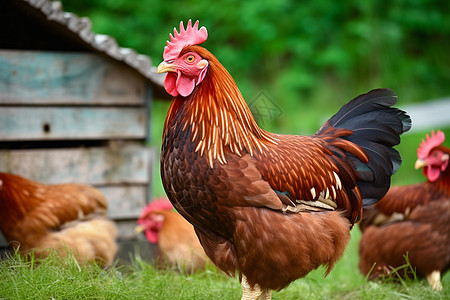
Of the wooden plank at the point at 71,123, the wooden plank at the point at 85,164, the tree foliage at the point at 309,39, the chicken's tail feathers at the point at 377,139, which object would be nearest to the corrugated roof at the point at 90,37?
the wooden plank at the point at 71,123

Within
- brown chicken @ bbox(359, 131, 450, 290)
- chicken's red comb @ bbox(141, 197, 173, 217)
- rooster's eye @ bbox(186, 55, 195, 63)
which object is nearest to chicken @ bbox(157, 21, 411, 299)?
rooster's eye @ bbox(186, 55, 195, 63)

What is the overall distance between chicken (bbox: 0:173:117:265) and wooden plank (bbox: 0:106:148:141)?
53cm

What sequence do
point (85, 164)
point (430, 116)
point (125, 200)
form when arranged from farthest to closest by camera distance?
point (430, 116), point (125, 200), point (85, 164)

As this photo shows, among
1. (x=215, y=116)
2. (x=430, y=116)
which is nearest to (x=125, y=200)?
(x=215, y=116)

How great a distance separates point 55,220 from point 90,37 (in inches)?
58.8

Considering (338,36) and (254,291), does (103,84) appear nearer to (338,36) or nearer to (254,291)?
(254,291)

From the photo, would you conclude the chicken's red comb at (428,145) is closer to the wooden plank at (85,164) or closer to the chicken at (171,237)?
the chicken at (171,237)

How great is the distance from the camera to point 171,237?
4395 mm

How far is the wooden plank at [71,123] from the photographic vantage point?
420cm

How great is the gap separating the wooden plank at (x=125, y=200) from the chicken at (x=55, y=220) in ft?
1.27

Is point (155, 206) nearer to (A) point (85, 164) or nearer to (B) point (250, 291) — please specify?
(A) point (85, 164)

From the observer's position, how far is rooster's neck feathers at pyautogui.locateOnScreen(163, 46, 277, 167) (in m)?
Result: 2.75

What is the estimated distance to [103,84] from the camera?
14.8 feet

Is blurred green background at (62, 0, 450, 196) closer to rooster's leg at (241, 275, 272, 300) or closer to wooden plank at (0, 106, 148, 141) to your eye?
wooden plank at (0, 106, 148, 141)
